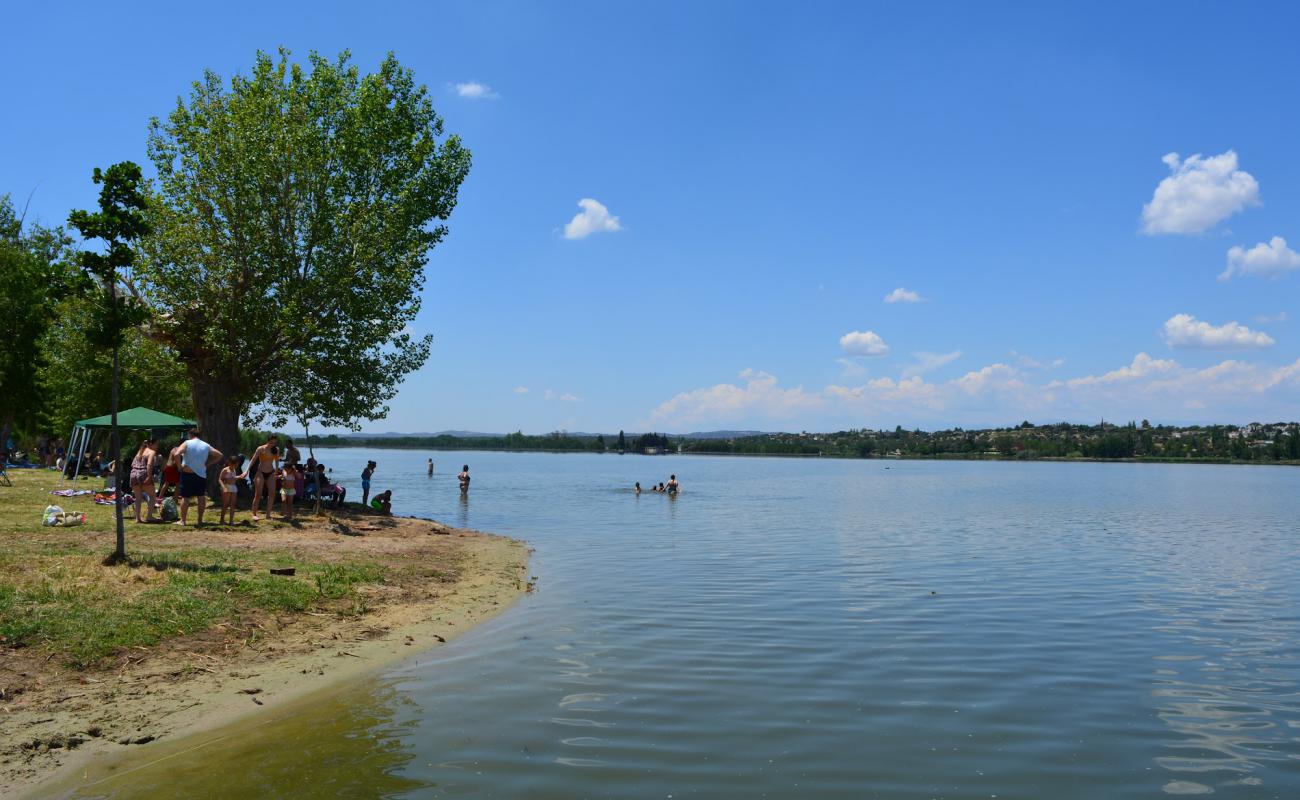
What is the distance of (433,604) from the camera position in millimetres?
13797

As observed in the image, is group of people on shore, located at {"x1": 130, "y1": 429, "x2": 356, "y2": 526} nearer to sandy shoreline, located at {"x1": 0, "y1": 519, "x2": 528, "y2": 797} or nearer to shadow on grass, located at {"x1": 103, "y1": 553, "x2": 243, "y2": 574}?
shadow on grass, located at {"x1": 103, "y1": 553, "x2": 243, "y2": 574}

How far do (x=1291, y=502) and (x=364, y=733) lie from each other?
201 ft

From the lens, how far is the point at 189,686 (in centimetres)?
840

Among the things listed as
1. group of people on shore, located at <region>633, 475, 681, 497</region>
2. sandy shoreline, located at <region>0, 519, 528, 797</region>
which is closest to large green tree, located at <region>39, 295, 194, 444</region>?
sandy shoreline, located at <region>0, 519, 528, 797</region>

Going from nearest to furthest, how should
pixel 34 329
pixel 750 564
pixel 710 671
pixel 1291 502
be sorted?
1. pixel 710 671
2. pixel 750 564
3. pixel 34 329
4. pixel 1291 502

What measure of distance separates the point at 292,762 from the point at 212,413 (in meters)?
20.2

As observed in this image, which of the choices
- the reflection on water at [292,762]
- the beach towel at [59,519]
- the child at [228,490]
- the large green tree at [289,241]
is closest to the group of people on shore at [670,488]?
the large green tree at [289,241]

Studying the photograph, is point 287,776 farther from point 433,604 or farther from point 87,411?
point 87,411

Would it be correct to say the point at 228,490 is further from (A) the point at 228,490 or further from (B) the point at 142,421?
(B) the point at 142,421

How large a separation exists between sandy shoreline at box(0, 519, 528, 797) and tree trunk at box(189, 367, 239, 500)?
13.1 meters

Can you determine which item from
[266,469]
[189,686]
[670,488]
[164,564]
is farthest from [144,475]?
[670,488]

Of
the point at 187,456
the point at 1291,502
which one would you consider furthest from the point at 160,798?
the point at 1291,502

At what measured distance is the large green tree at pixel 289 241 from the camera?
23672 mm

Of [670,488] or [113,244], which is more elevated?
[113,244]
